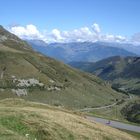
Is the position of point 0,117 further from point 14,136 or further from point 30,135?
point 14,136

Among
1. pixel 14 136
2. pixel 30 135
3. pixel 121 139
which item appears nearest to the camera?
pixel 14 136

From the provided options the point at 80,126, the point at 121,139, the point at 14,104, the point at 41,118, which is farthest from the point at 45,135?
the point at 14,104

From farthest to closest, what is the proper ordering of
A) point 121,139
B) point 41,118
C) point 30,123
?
point 121,139 < point 41,118 < point 30,123

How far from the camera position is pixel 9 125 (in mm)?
36000

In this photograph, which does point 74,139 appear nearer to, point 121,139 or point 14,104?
point 121,139

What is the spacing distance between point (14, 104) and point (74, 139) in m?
20.5

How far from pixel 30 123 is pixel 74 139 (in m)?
4.67

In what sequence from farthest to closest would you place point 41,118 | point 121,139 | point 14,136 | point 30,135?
point 121,139
point 41,118
point 30,135
point 14,136

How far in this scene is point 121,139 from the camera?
143 ft

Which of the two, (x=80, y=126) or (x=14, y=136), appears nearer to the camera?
(x=14, y=136)

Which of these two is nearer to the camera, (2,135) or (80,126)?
(2,135)

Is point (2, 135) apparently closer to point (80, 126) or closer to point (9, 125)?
point (9, 125)

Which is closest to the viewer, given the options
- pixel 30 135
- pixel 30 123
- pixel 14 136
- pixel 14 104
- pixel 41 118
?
pixel 14 136

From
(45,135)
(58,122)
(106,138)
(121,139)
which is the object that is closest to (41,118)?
(58,122)
